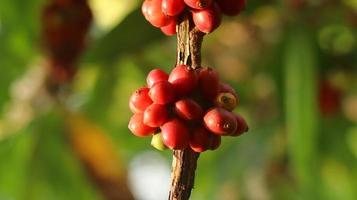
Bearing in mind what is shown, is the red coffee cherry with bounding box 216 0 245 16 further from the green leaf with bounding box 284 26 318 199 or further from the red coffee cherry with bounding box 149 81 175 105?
the green leaf with bounding box 284 26 318 199

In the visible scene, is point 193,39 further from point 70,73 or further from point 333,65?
point 333,65

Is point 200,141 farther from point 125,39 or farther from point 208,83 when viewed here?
point 125,39

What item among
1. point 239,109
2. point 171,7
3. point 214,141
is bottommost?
point 239,109

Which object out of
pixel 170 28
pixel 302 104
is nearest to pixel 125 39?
pixel 302 104

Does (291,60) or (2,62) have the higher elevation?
(2,62)

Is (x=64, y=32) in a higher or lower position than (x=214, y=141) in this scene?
higher

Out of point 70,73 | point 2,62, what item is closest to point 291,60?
point 70,73

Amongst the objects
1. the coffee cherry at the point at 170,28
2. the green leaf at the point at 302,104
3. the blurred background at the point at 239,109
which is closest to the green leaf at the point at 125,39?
the blurred background at the point at 239,109
